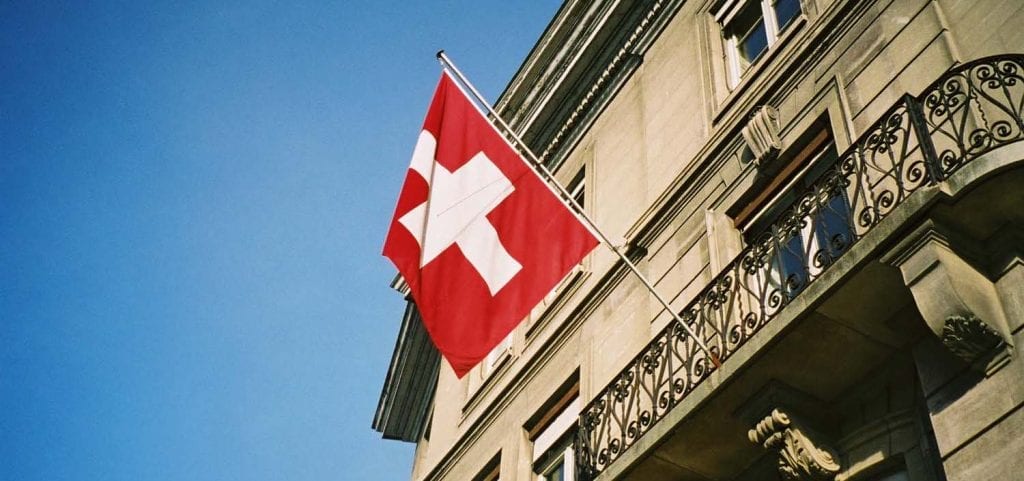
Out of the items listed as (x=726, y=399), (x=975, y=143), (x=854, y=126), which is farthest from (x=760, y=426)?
(x=854, y=126)

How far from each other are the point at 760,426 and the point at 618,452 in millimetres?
2204

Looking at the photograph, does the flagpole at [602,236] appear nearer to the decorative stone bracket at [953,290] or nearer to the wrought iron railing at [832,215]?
the wrought iron railing at [832,215]

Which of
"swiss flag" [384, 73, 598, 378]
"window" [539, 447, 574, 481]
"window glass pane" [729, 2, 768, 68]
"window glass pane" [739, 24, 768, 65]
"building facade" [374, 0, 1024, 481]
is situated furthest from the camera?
"window glass pane" [729, 2, 768, 68]

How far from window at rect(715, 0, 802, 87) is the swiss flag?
12.3 ft

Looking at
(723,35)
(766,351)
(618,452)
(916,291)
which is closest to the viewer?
(916,291)

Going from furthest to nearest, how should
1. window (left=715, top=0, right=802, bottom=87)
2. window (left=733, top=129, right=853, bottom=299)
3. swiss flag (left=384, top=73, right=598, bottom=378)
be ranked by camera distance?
window (left=715, top=0, right=802, bottom=87), swiss flag (left=384, top=73, right=598, bottom=378), window (left=733, top=129, right=853, bottom=299)

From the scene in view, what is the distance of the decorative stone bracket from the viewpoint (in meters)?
7.48

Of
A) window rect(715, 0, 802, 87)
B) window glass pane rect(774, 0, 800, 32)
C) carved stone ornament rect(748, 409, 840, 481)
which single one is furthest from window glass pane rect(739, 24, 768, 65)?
carved stone ornament rect(748, 409, 840, 481)

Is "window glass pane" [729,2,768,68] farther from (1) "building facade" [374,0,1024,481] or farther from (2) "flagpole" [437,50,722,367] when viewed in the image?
(2) "flagpole" [437,50,722,367]

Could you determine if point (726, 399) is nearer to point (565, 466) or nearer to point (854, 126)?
point (854, 126)

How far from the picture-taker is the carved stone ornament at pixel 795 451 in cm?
875

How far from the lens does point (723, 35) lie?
15.2 metres

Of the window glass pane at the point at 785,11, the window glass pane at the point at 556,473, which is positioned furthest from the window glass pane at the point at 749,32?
the window glass pane at the point at 556,473

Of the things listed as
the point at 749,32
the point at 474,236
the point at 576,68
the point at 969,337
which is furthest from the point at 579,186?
the point at 969,337
